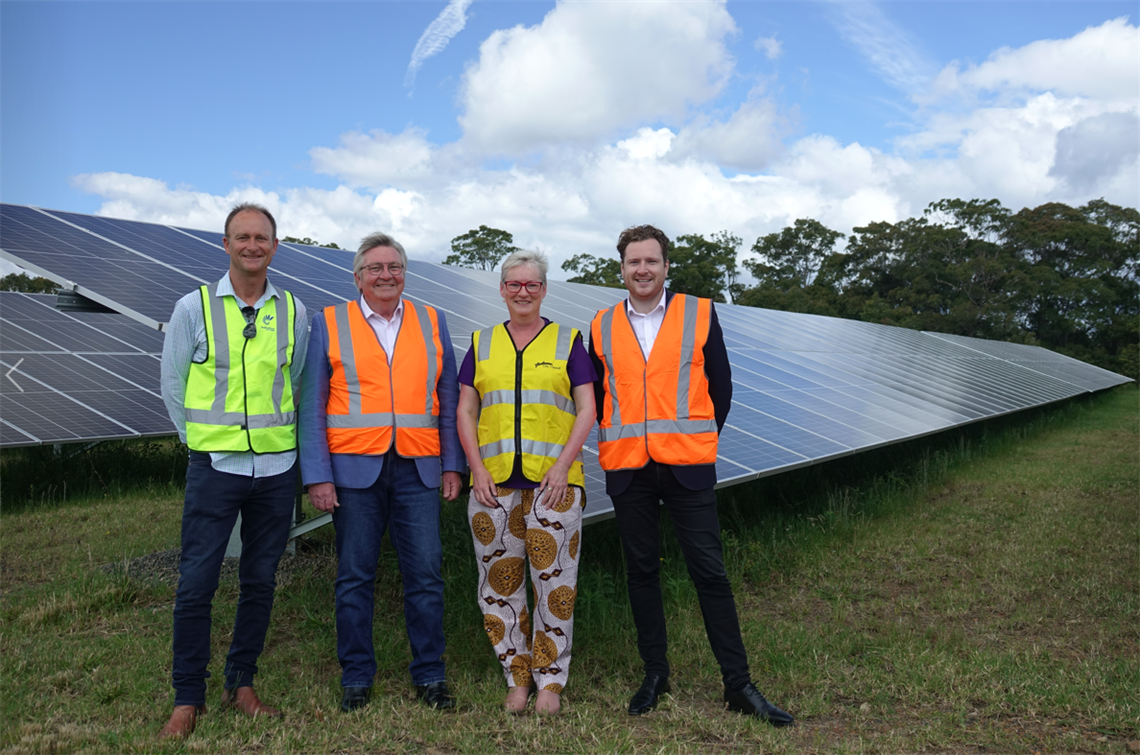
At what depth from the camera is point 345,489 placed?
3.95 meters

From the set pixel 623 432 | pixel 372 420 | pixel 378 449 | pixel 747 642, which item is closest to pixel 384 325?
pixel 372 420

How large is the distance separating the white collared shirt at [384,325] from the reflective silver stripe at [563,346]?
0.78 m

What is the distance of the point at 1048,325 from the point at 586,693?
150ft

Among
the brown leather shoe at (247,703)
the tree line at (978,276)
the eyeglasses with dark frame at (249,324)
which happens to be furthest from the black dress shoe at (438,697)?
the tree line at (978,276)

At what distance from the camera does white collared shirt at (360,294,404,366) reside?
406 centimetres

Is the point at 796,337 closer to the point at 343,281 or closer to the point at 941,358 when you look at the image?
the point at 941,358

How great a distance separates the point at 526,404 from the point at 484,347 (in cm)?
36

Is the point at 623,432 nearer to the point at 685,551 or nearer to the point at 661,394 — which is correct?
the point at 661,394

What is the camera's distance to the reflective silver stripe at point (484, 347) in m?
4.06

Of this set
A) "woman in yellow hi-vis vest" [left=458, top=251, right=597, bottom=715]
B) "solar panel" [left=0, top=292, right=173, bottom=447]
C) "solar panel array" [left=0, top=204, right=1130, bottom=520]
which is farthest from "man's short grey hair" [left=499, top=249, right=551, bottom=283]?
"solar panel" [left=0, top=292, right=173, bottom=447]

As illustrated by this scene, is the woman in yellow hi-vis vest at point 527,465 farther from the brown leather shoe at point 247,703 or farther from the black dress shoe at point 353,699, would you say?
the brown leather shoe at point 247,703

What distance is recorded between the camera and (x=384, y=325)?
4098 mm

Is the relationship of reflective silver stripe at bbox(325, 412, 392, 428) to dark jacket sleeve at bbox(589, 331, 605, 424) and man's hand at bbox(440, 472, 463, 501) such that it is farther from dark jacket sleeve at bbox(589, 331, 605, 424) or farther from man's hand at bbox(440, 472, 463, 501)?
dark jacket sleeve at bbox(589, 331, 605, 424)

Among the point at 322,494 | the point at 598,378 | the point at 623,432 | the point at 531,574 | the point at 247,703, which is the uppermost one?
the point at 598,378
